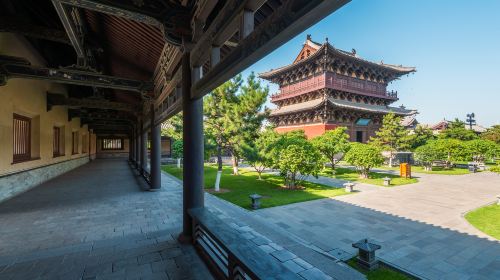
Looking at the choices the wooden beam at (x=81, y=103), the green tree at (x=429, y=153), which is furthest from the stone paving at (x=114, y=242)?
the green tree at (x=429, y=153)

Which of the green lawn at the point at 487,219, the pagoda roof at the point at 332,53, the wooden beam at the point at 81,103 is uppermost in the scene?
the pagoda roof at the point at 332,53

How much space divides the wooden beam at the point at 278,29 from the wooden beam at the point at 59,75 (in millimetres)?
5995

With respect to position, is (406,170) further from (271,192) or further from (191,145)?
(191,145)

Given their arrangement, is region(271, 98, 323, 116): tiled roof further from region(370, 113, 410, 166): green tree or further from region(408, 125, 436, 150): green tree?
region(408, 125, 436, 150): green tree

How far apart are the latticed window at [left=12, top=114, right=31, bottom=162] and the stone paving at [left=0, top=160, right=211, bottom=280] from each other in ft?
6.26

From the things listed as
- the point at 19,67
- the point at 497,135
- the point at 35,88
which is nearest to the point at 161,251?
the point at 19,67

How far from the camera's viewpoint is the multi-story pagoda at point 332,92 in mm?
23109

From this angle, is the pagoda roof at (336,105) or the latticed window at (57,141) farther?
the pagoda roof at (336,105)

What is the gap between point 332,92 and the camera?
23.8 meters

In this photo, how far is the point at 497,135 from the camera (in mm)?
29156

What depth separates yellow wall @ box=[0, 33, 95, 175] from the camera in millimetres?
7090

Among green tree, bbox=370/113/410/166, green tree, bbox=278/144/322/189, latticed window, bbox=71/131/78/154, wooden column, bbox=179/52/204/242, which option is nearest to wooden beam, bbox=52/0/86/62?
wooden column, bbox=179/52/204/242

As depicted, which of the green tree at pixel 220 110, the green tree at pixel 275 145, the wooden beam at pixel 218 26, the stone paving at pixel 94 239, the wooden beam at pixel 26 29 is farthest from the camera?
the green tree at pixel 220 110

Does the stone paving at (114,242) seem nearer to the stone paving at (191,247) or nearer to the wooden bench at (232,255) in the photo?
the stone paving at (191,247)
